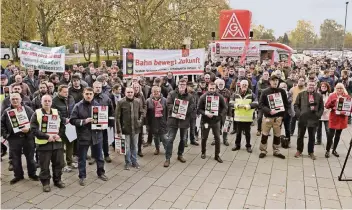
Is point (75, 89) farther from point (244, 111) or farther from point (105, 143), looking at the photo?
point (244, 111)

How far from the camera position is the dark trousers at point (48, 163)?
246 inches

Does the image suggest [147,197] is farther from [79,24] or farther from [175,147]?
[79,24]

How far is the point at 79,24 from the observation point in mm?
22766

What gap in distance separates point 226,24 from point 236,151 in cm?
1008

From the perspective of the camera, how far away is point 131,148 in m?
7.57

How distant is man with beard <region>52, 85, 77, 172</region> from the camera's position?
6.82 m

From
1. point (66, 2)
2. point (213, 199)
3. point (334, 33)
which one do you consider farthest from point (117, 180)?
point (334, 33)

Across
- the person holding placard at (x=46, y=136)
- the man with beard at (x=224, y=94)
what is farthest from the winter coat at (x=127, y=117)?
the man with beard at (x=224, y=94)

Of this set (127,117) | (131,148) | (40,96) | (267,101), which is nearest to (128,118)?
(127,117)

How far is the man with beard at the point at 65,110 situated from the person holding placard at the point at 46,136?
0.34m

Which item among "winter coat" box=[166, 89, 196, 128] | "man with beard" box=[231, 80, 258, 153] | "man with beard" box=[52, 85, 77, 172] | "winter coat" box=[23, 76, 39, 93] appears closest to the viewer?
"man with beard" box=[52, 85, 77, 172]

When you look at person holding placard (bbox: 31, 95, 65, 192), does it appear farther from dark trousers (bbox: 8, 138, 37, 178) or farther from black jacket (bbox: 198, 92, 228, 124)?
black jacket (bbox: 198, 92, 228, 124)

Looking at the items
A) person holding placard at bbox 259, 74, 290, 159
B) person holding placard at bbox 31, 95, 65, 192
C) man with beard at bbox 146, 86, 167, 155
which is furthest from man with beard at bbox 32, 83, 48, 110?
person holding placard at bbox 259, 74, 290, 159

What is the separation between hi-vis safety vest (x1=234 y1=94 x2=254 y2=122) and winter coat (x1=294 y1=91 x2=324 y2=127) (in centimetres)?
119
